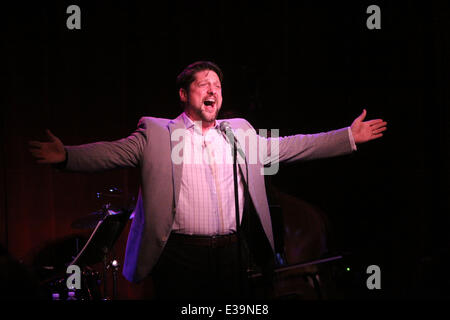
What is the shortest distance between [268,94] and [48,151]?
102 inches

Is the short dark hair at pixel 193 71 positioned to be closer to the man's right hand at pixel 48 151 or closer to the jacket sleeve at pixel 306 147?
the jacket sleeve at pixel 306 147

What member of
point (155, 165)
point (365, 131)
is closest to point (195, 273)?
point (155, 165)

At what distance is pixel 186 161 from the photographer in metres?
2.65

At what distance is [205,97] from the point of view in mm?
2842

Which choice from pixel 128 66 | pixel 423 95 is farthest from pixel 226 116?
pixel 423 95

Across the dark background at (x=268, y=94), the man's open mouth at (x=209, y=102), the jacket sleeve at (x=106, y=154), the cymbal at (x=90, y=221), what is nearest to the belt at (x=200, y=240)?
the jacket sleeve at (x=106, y=154)

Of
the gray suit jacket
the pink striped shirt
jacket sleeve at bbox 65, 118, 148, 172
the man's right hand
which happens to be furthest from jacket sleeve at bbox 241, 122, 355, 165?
the man's right hand

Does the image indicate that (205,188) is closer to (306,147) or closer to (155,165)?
(155,165)

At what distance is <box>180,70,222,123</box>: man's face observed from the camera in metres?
2.82

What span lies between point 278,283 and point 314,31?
2.62 m

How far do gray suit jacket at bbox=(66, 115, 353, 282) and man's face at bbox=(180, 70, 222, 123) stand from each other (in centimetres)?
13

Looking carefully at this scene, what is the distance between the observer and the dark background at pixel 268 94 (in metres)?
4.02

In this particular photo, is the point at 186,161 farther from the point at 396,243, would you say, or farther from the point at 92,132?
the point at 396,243
